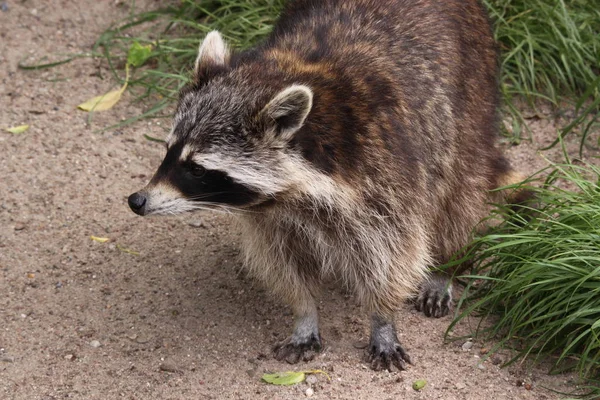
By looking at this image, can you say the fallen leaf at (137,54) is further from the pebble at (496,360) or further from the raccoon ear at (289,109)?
the pebble at (496,360)

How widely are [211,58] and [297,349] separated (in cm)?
147

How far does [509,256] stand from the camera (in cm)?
461

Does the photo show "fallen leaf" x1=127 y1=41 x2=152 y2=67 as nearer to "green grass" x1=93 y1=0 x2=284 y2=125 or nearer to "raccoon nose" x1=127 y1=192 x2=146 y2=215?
"green grass" x1=93 y1=0 x2=284 y2=125

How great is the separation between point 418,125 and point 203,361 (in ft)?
5.06

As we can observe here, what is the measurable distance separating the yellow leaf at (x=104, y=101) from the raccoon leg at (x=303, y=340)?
2.40 m

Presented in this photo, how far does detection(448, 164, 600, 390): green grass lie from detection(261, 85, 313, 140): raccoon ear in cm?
114

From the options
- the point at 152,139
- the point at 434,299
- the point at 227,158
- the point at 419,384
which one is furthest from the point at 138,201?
the point at 152,139

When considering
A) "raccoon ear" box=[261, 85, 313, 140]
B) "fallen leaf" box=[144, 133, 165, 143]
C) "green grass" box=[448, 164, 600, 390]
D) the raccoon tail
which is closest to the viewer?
"raccoon ear" box=[261, 85, 313, 140]

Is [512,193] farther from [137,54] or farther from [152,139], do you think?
[137,54]

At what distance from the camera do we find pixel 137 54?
6.55 m

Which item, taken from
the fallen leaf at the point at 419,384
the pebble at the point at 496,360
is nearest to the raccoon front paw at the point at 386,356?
the fallen leaf at the point at 419,384

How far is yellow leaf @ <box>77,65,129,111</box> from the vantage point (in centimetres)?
634

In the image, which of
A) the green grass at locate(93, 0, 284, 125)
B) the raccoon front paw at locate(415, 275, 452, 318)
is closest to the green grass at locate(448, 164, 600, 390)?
the raccoon front paw at locate(415, 275, 452, 318)

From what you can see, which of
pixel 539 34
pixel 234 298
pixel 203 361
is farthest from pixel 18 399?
pixel 539 34
